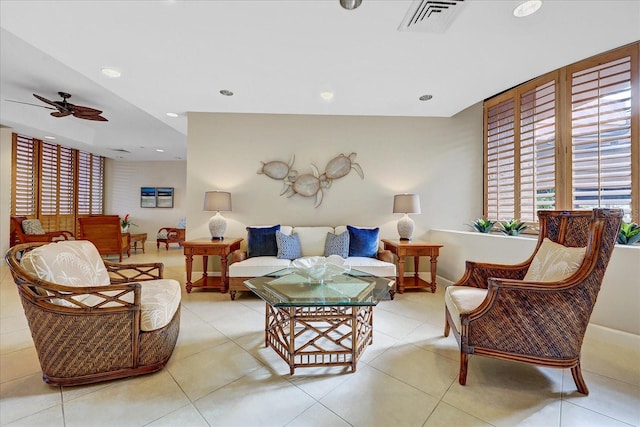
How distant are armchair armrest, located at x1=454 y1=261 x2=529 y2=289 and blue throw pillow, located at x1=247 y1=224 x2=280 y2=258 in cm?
218

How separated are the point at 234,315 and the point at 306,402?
1.43 m

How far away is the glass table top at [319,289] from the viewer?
1.61 m

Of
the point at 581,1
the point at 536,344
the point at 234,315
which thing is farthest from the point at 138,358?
the point at 581,1

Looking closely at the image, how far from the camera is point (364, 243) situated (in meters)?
3.40

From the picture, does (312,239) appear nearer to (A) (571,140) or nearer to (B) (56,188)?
(A) (571,140)

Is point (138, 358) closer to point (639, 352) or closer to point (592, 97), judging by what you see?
point (639, 352)

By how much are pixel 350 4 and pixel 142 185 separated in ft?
26.6

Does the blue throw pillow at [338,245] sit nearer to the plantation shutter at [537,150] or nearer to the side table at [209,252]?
the side table at [209,252]

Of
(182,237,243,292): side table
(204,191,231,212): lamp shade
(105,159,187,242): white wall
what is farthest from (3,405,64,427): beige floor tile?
(105,159,187,242): white wall

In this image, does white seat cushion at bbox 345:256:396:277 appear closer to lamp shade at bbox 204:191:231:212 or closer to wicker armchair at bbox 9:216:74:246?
lamp shade at bbox 204:191:231:212

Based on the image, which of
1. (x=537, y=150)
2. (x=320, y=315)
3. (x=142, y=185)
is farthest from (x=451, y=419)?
(x=142, y=185)

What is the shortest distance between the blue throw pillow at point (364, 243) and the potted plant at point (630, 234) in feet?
7.11

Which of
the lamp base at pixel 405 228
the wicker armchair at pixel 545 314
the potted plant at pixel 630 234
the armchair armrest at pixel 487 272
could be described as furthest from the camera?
the lamp base at pixel 405 228

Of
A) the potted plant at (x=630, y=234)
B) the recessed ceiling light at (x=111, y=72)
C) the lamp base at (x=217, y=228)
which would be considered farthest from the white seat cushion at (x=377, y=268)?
the recessed ceiling light at (x=111, y=72)
